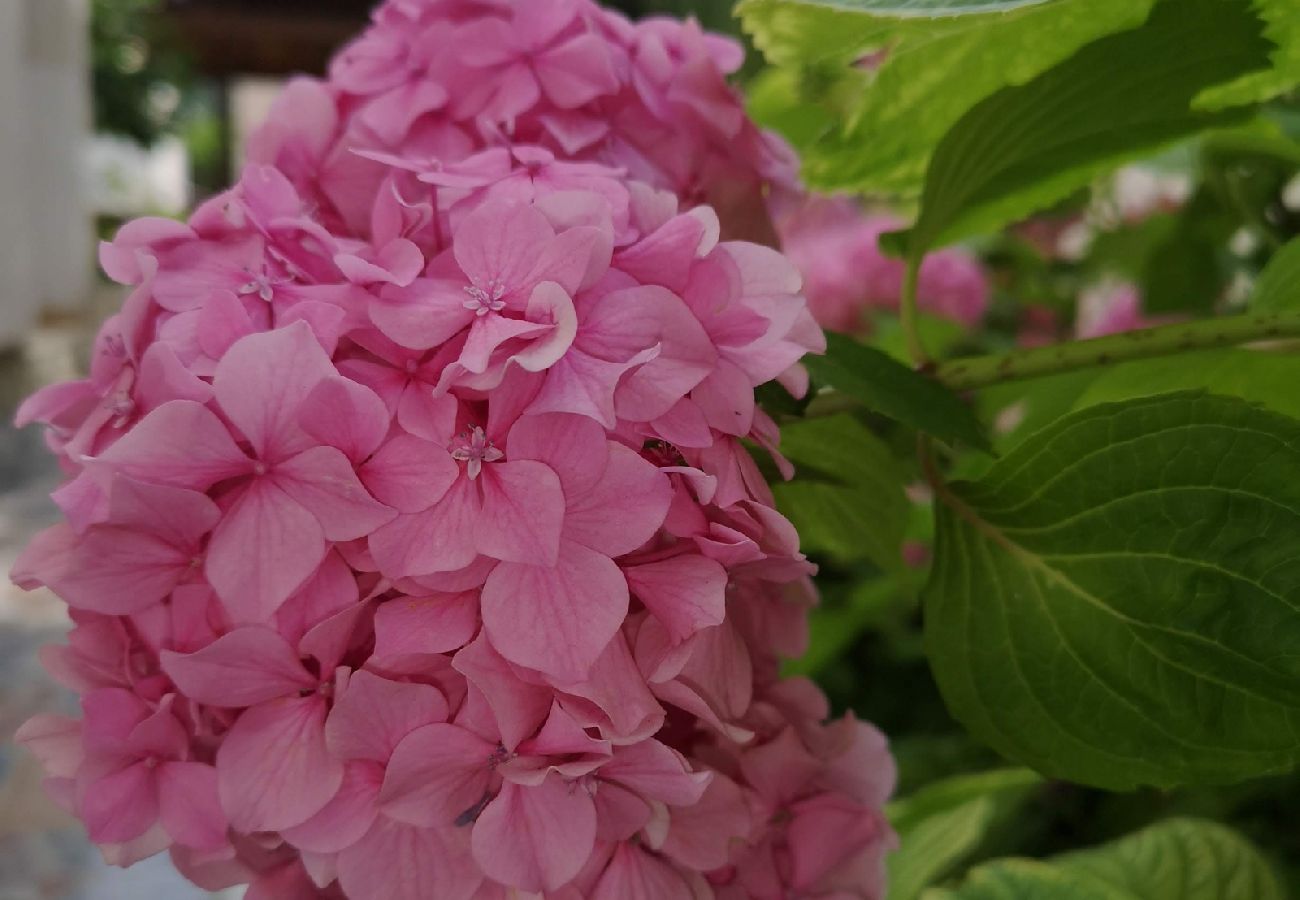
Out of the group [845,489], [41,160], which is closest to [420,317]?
[845,489]

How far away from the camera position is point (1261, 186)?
49cm

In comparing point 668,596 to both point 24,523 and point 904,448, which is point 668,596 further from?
point 24,523

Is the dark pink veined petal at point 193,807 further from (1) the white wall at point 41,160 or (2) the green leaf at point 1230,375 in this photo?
(1) the white wall at point 41,160

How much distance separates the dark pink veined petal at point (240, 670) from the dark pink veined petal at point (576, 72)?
133mm

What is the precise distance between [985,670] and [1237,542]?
2.3 inches

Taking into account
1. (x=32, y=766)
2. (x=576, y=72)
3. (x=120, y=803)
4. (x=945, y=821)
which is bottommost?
(x=32, y=766)

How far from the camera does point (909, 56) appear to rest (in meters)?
0.26

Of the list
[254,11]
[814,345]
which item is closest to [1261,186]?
[814,345]

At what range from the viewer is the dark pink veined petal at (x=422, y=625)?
0.17 m

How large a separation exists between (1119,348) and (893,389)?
0.06 meters

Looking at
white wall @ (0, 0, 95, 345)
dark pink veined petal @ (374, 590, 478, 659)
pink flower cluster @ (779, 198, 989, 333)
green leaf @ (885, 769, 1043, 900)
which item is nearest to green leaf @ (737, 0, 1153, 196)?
dark pink veined petal @ (374, 590, 478, 659)

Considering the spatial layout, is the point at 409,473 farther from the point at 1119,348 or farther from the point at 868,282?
the point at 868,282

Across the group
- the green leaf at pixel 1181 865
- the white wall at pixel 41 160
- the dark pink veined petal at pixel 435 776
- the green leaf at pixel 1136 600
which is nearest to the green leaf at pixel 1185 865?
the green leaf at pixel 1181 865

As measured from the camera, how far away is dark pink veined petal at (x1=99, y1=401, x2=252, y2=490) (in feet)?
0.55
